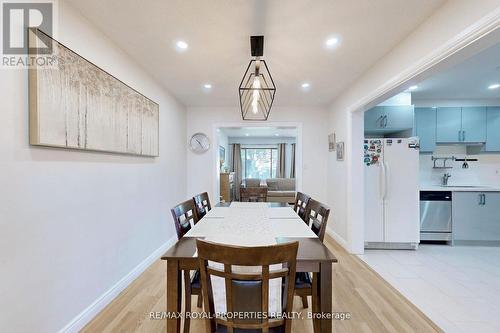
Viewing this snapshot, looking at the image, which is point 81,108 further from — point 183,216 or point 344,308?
point 344,308

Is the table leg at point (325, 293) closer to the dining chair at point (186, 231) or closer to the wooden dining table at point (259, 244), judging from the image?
the wooden dining table at point (259, 244)

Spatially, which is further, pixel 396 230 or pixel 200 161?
pixel 200 161

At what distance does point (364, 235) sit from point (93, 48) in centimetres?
396

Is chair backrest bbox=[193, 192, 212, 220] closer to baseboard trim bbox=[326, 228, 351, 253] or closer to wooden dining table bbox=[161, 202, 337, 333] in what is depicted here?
wooden dining table bbox=[161, 202, 337, 333]

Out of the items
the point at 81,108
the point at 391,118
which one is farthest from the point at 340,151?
the point at 81,108

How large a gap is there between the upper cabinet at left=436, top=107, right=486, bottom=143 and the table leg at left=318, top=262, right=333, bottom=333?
4.01 metres

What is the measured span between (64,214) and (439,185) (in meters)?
5.29

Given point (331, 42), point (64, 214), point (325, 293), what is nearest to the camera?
point (325, 293)

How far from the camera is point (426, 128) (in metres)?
3.99

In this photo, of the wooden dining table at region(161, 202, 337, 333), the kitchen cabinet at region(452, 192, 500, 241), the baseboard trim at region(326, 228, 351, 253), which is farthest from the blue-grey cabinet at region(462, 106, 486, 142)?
the wooden dining table at region(161, 202, 337, 333)

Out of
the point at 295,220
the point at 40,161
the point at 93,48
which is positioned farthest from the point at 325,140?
the point at 40,161

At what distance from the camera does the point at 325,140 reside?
464cm

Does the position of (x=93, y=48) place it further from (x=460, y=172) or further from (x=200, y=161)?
(x=460, y=172)

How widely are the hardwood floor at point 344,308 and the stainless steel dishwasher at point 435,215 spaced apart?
1.63 meters
